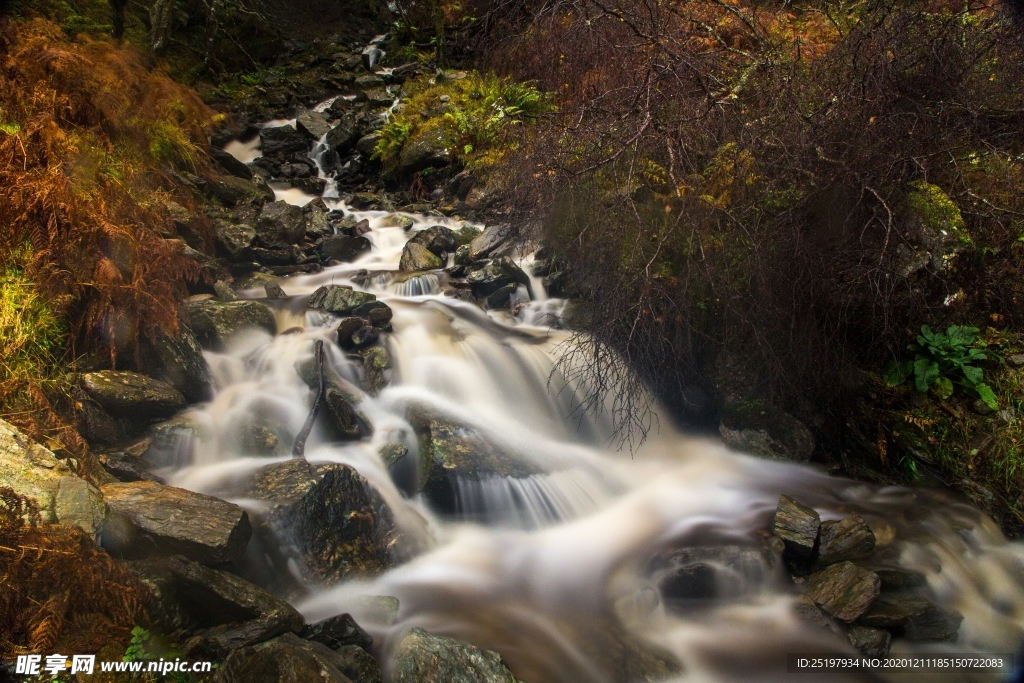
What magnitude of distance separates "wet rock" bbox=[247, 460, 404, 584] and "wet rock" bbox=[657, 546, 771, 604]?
2012mm

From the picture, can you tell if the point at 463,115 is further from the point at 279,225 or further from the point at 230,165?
the point at 279,225

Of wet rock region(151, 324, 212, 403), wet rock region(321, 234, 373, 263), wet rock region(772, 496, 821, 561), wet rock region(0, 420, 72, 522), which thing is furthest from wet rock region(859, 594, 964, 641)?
wet rock region(321, 234, 373, 263)

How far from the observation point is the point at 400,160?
1087 centimetres

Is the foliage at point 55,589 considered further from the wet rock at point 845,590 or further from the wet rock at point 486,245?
the wet rock at point 486,245

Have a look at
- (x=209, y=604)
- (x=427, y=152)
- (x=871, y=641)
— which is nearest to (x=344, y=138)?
(x=427, y=152)

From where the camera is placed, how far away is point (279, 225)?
26.6 ft

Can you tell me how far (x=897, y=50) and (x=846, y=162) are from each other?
1166 mm

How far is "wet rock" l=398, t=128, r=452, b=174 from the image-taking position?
1056 centimetres

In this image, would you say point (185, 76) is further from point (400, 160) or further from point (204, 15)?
point (400, 160)

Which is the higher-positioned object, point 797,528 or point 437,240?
point 437,240

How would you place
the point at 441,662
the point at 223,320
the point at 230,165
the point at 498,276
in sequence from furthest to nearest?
1. the point at 230,165
2. the point at 498,276
3. the point at 223,320
4. the point at 441,662

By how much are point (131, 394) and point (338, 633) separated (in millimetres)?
2578

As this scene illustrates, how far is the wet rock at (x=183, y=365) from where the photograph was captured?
195 inches

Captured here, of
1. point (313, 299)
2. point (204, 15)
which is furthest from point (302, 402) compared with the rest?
point (204, 15)
